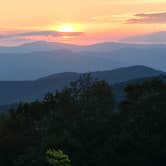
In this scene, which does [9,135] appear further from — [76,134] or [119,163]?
[119,163]

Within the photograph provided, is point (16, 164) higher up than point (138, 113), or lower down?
lower down

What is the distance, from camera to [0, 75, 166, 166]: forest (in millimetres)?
36250

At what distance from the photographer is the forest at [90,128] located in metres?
36.2

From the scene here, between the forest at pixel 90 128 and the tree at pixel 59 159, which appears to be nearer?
the tree at pixel 59 159

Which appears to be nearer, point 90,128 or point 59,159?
point 59,159

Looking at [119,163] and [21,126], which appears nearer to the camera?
[119,163]

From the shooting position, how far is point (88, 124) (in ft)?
134

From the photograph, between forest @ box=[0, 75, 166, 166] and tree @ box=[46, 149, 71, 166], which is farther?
forest @ box=[0, 75, 166, 166]

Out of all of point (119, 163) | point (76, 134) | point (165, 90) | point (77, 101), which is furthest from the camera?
point (77, 101)

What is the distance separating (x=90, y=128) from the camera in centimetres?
4028

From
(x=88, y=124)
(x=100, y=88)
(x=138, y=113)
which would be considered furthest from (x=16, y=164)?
(x=100, y=88)

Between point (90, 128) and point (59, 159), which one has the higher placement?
point (59, 159)

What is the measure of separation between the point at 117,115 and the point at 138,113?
2141 millimetres

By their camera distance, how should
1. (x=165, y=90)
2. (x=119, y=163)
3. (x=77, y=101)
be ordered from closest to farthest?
(x=119, y=163), (x=165, y=90), (x=77, y=101)
